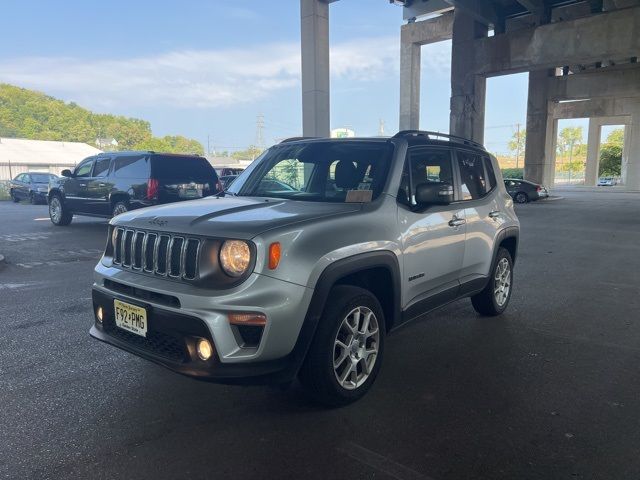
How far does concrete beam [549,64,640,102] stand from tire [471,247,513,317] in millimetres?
34072

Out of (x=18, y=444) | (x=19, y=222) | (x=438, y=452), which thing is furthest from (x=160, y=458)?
(x=19, y=222)

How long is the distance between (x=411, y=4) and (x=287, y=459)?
29.5 meters

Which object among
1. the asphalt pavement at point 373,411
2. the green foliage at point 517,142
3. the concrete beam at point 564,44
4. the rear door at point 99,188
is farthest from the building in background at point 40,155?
the green foliage at point 517,142

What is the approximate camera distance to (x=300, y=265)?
2.95 m

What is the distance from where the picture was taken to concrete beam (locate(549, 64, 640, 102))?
33.4 metres

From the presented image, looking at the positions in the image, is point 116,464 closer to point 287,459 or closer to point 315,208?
point 287,459

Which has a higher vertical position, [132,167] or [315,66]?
[315,66]

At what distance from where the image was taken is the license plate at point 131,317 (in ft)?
10.1

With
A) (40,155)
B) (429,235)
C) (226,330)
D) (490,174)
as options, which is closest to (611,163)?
(40,155)

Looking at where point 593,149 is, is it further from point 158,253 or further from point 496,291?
point 158,253

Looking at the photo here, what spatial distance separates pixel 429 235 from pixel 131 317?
7.67 ft

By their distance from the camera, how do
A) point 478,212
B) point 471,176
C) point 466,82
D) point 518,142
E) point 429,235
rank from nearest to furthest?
point 429,235
point 478,212
point 471,176
point 466,82
point 518,142

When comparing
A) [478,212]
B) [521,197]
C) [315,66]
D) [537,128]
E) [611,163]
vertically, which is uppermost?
[315,66]

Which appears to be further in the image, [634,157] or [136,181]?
[634,157]
